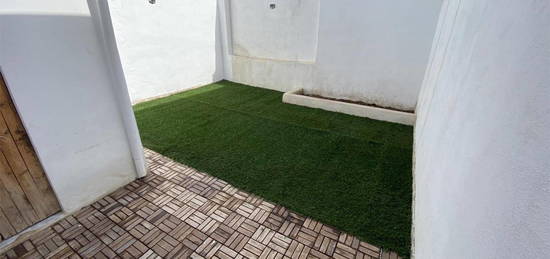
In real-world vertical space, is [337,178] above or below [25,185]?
below

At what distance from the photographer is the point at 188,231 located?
2.33m

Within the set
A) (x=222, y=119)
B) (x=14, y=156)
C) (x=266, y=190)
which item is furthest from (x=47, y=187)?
(x=222, y=119)

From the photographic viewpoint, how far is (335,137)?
13.4ft

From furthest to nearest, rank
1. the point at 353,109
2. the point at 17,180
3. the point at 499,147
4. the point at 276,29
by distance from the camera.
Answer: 1. the point at 276,29
2. the point at 353,109
3. the point at 17,180
4. the point at 499,147

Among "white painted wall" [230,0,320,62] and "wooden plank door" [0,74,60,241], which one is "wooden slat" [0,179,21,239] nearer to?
"wooden plank door" [0,74,60,241]

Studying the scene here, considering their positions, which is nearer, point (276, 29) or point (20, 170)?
point (20, 170)

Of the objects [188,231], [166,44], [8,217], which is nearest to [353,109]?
[188,231]

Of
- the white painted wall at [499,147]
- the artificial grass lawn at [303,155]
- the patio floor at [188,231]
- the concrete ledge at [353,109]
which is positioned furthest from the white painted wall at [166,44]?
the white painted wall at [499,147]

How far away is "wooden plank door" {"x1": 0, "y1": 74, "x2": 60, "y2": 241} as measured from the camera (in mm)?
2014

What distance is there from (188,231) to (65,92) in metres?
1.76

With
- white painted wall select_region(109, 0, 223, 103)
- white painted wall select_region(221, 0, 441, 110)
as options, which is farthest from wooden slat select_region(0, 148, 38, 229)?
white painted wall select_region(221, 0, 441, 110)

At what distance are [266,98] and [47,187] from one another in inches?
178

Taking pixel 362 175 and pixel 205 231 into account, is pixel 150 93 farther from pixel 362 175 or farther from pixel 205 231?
pixel 362 175

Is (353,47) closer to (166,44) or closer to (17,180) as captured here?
(166,44)
